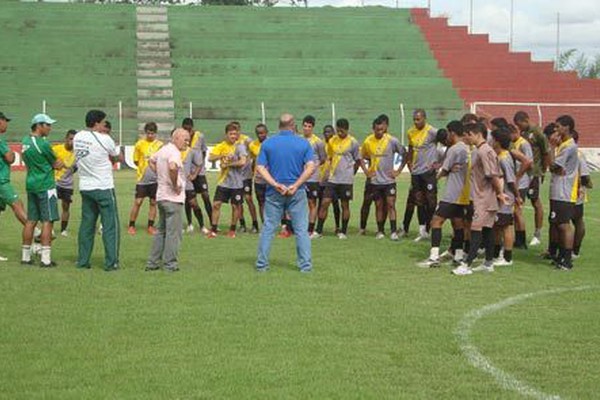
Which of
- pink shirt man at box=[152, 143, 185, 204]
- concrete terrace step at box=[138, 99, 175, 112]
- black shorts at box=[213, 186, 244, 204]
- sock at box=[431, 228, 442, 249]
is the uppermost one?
concrete terrace step at box=[138, 99, 175, 112]

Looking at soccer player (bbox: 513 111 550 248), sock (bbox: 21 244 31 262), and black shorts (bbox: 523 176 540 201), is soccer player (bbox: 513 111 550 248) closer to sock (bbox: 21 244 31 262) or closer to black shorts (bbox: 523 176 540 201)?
black shorts (bbox: 523 176 540 201)

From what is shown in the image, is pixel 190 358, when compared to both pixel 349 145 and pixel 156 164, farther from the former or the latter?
pixel 349 145

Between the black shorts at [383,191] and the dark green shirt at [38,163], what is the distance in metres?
5.78

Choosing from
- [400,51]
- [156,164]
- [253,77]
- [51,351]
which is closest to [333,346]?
[51,351]

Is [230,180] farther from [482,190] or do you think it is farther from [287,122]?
[482,190]

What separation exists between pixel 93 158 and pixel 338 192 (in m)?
5.37

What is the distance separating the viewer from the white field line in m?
6.55

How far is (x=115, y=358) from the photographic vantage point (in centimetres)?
733

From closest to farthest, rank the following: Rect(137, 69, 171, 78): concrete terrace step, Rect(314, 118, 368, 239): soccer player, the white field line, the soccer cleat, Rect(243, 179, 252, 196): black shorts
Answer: the white field line, the soccer cleat, Rect(314, 118, 368, 239): soccer player, Rect(243, 179, 252, 196): black shorts, Rect(137, 69, 171, 78): concrete terrace step

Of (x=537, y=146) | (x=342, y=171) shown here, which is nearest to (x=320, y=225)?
(x=342, y=171)

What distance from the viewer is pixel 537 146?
1420 cm

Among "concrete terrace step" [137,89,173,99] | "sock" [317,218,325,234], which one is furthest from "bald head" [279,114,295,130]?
"concrete terrace step" [137,89,173,99]

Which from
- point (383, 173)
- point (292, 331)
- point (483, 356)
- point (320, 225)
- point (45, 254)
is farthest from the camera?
point (320, 225)

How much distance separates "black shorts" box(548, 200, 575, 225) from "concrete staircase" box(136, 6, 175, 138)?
1167 inches
